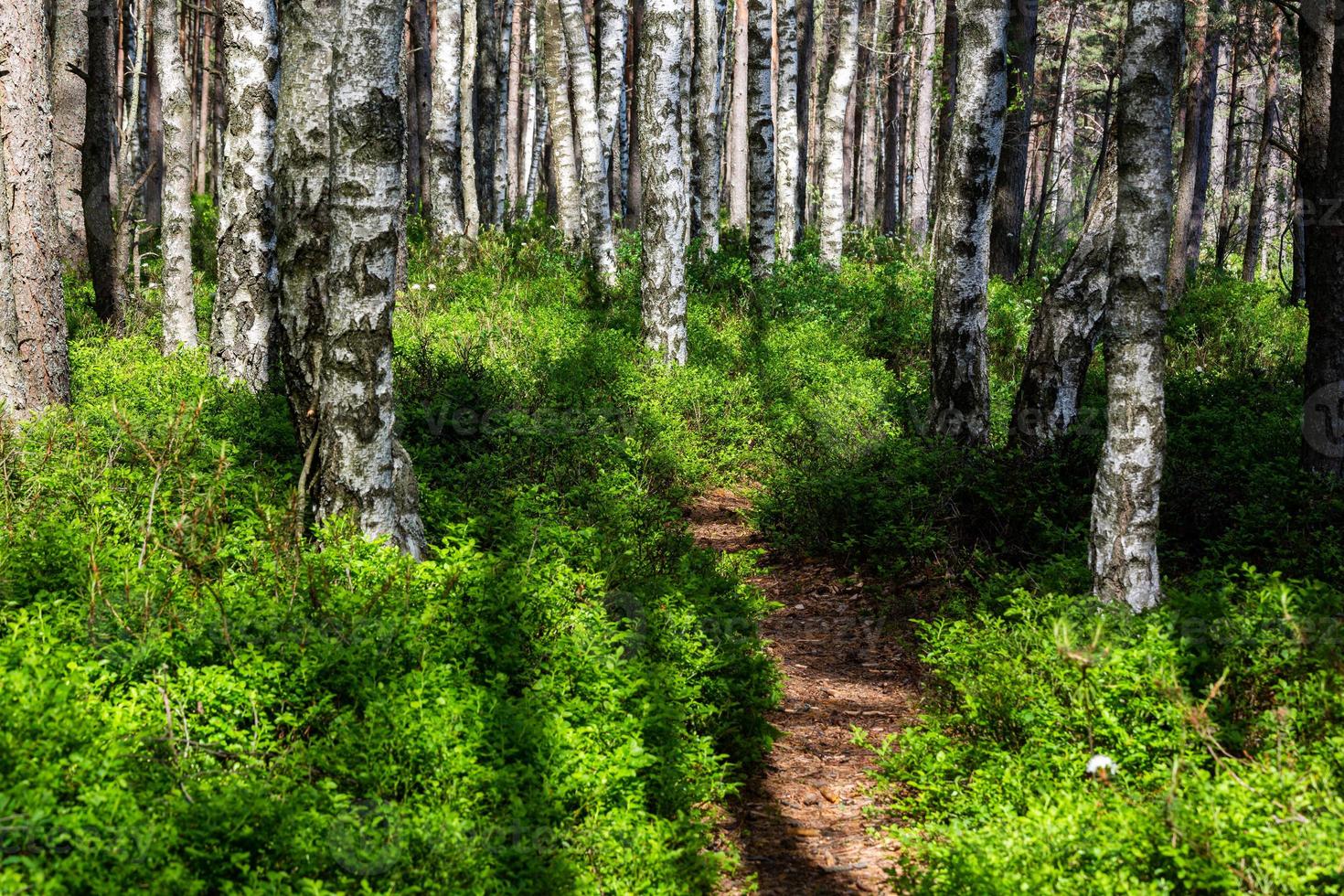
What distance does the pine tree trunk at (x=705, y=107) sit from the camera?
19.4 metres

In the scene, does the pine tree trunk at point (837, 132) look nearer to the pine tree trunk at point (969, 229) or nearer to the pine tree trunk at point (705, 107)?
the pine tree trunk at point (705, 107)

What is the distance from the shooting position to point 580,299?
14695mm

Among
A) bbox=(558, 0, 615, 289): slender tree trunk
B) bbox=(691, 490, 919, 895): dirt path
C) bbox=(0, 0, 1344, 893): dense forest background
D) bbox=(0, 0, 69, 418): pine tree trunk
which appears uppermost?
bbox=(558, 0, 615, 289): slender tree trunk

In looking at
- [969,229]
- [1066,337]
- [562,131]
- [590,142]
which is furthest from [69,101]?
[1066,337]

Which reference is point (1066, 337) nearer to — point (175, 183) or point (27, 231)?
point (27, 231)

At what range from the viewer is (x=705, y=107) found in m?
20.5

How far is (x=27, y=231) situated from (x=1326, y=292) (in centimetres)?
994

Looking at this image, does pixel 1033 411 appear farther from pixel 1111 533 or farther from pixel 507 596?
pixel 507 596

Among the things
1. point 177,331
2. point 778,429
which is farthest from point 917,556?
point 177,331

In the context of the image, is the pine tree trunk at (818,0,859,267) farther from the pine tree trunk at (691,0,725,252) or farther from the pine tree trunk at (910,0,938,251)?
the pine tree trunk at (910,0,938,251)

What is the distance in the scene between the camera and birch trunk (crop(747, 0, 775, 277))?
1606 centimetres

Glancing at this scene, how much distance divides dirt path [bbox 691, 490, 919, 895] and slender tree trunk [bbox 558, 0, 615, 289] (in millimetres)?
7542

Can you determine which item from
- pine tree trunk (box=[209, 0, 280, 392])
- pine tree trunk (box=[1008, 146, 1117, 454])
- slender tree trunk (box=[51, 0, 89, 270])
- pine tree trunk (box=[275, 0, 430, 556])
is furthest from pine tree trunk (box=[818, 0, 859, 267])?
pine tree trunk (box=[275, 0, 430, 556])

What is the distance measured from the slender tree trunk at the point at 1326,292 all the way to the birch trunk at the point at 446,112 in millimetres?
11455
